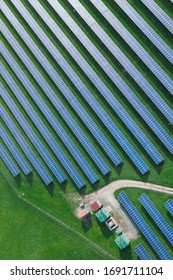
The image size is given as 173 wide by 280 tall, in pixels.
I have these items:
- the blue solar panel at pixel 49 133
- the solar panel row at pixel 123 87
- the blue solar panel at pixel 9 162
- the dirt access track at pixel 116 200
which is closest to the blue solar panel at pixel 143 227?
the dirt access track at pixel 116 200

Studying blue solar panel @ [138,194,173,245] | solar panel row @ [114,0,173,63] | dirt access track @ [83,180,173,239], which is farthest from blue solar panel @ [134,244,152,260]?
solar panel row @ [114,0,173,63]

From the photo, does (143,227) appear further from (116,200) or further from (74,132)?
(74,132)

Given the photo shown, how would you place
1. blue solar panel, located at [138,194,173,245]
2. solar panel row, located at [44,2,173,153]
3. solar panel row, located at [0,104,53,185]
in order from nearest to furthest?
blue solar panel, located at [138,194,173,245] < solar panel row, located at [44,2,173,153] < solar panel row, located at [0,104,53,185]

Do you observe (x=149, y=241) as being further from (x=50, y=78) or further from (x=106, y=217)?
(x=50, y=78)

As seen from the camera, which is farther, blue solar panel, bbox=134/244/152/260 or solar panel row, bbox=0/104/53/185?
solar panel row, bbox=0/104/53/185

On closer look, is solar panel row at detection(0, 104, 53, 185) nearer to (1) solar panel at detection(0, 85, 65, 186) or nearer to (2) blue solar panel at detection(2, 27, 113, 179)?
(1) solar panel at detection(0, 85, 65, 186)

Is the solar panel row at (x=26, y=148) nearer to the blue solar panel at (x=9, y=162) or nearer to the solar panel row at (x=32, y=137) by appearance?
the solar panel row at (x=32, y=137)

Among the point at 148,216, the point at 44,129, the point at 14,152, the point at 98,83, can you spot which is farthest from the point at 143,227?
the point at 14,152
